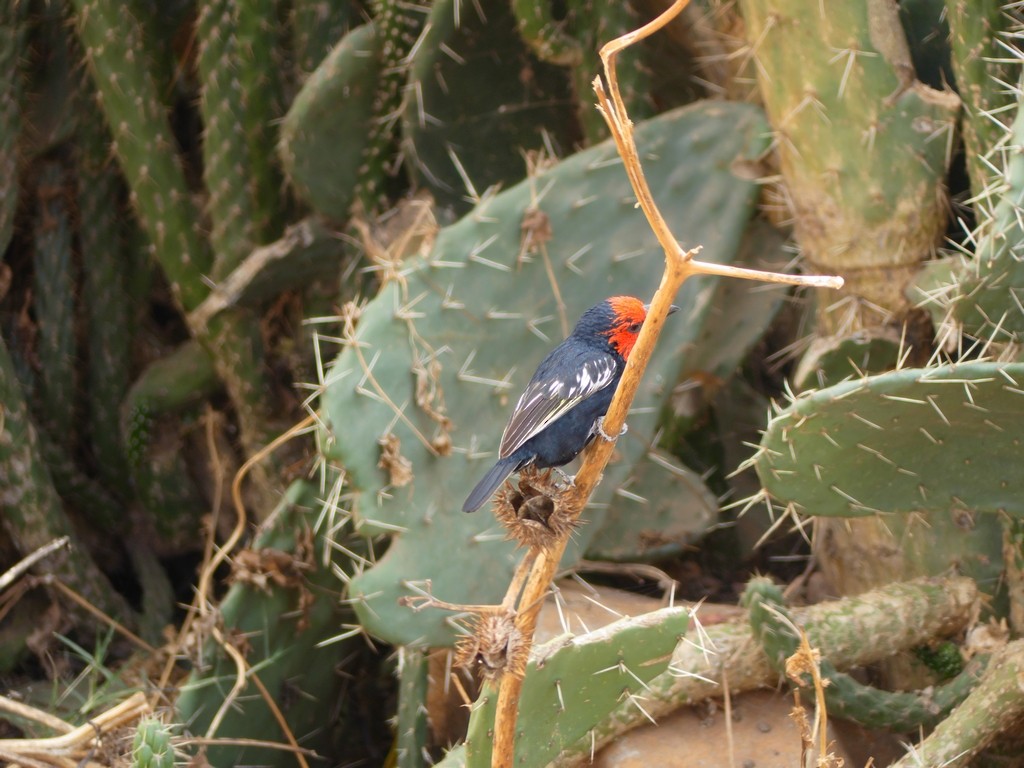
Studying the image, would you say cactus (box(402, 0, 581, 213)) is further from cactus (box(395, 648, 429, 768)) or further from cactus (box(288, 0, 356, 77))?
cactus (box(395, 648, 429, 768))

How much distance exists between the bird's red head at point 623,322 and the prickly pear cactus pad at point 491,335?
1.40ft

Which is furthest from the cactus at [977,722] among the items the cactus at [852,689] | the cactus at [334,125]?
the cactus at [334,125]

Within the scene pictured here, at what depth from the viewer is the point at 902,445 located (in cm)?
190

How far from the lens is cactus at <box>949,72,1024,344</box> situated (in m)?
1.74

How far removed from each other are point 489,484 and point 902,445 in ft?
2.39

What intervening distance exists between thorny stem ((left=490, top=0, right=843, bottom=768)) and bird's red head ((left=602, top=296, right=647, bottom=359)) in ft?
1.60

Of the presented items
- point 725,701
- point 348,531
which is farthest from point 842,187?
point 348,531

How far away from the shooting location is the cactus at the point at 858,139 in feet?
7.73

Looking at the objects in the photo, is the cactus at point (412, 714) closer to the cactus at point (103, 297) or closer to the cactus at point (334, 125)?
the cactus at point (334, 125)

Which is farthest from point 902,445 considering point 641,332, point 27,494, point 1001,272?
point 27,494

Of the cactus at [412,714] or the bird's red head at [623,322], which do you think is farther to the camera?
the cactus at [412,714]

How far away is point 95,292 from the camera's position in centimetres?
321

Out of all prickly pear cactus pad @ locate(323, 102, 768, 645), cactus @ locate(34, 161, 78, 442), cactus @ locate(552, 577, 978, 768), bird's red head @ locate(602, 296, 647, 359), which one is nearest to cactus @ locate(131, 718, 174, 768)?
prickly pear cactus pad @ locate(323, 102, 768, 645)

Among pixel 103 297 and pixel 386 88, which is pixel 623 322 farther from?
pixel 103 297
